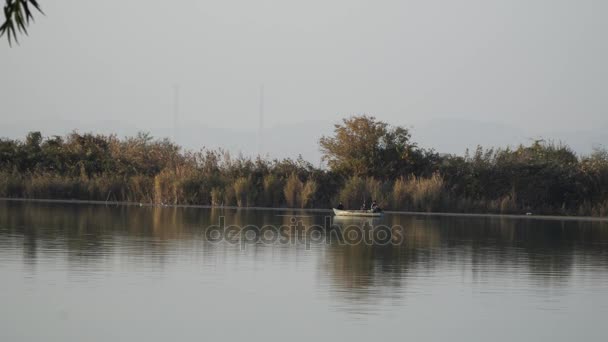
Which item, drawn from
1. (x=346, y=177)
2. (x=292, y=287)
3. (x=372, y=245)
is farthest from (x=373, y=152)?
(x=292, y=287)

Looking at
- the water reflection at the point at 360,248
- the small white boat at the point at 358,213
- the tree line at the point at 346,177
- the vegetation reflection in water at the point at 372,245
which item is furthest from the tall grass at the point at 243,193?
the water reflection at the point at 360,248

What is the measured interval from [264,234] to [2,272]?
11.4 meters

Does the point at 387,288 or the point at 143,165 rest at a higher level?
the point at 143,165

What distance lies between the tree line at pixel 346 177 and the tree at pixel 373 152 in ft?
0.17

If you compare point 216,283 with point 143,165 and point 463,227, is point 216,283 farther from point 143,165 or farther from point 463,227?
point 143,165

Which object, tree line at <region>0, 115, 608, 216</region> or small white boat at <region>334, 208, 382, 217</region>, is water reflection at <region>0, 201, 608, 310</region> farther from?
tree line at <region>0, 115, 608, 216</region>

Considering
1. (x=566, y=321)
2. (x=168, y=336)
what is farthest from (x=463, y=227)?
(x=168, y=336)

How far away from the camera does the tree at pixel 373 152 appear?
49188 mm

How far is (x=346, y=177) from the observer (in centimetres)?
4928

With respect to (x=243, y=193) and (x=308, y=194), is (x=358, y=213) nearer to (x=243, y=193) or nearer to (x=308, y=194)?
(x=308, y=194)

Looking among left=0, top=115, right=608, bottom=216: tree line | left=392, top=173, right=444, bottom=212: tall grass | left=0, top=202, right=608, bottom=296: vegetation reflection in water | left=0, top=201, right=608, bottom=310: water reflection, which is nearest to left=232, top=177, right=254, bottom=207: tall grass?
left=0, top=115, right=608, bottom=216: tree line

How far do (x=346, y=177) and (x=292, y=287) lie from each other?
100 ft

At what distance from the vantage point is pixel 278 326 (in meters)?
15.1

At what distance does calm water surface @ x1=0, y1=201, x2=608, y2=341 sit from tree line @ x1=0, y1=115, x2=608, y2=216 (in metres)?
14.9
